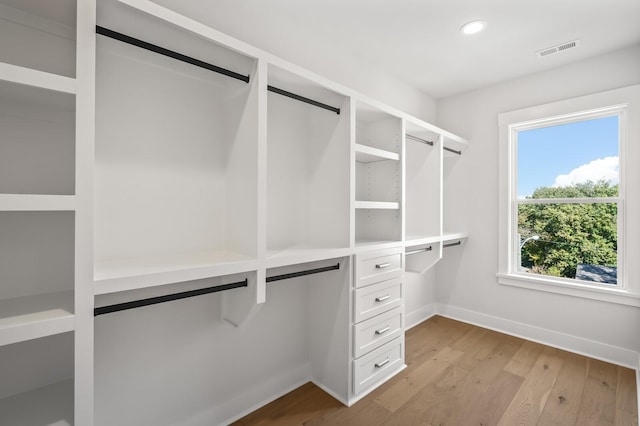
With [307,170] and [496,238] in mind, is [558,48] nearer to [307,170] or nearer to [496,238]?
[496,238]

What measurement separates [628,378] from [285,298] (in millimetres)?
2590

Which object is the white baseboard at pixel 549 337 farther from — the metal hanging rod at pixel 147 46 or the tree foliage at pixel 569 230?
the metal hanging rod at pixel 147 46

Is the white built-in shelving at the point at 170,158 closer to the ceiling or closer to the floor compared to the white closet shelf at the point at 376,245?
closer to the ceiling

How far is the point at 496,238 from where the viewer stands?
3146 mm

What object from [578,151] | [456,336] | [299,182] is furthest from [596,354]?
[299,182]

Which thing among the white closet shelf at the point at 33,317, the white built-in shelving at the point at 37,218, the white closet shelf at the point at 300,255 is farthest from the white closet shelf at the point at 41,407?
the white closet shelf at the point at 300,255

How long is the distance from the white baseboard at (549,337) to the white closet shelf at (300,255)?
2199mm

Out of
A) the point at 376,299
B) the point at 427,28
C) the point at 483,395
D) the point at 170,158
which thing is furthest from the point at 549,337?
the point at 170,158

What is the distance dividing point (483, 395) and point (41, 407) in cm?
234

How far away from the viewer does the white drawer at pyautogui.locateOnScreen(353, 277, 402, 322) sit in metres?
1.98

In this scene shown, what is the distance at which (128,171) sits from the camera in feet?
4.71

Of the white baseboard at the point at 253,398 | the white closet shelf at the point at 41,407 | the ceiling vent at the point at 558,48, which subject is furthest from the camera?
the ceiling vent at the point at 558,48

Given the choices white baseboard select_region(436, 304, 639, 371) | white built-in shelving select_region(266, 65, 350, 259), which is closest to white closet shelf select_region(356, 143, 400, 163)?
white built-in shelving select_region(266, 65, 350, 259)

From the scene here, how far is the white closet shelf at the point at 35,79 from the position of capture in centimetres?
87
